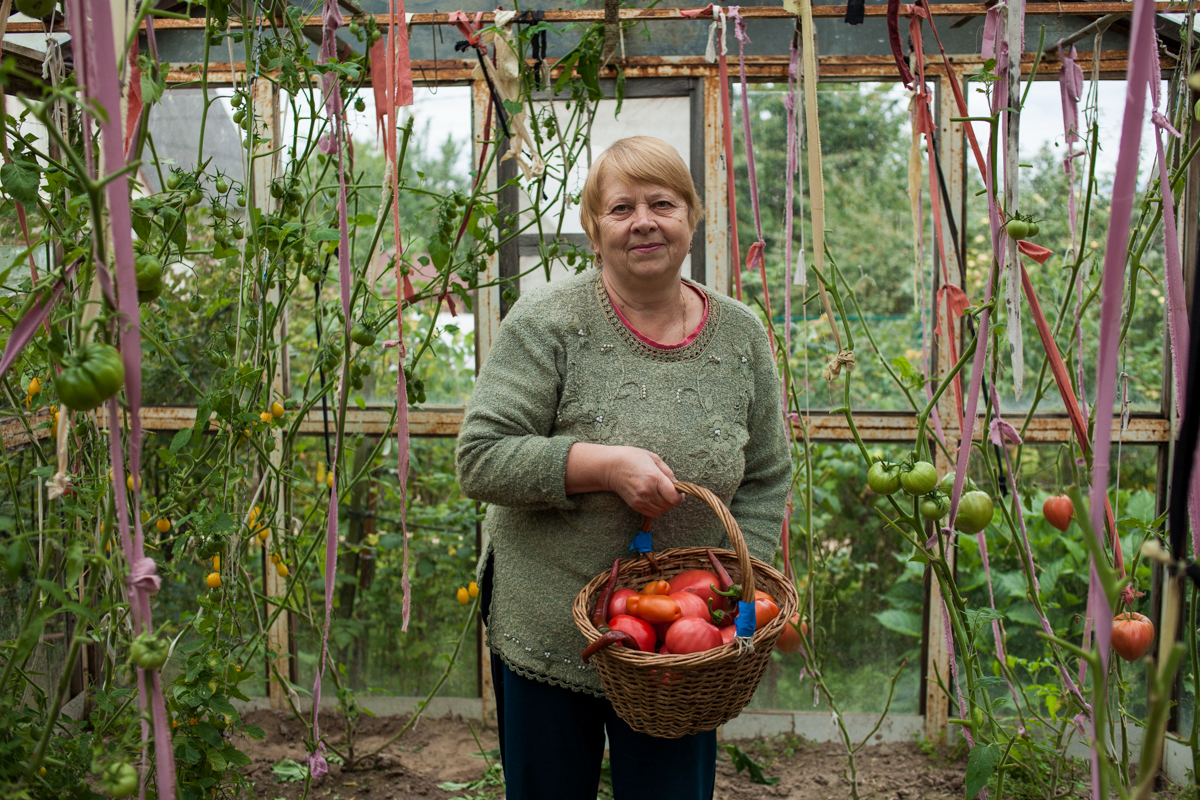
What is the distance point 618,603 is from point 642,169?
672 mm

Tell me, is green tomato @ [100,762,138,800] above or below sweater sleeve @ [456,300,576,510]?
below

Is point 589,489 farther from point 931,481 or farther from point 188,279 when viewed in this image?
point 188,279

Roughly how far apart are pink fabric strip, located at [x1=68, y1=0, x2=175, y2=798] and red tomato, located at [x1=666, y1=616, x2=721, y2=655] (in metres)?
0.62

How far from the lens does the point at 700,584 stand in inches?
48.4

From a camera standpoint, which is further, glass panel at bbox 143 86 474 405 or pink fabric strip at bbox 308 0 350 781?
glass panel at bbox 143 86 474 405

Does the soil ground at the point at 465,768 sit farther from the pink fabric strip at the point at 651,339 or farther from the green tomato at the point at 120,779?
the green tomato at the point at 120,779

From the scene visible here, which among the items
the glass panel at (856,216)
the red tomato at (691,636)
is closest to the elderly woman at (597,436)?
the red tomato at (691,636)

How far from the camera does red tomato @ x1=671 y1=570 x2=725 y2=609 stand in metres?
1.22

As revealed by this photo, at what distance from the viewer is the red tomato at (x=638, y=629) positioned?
1117 mm

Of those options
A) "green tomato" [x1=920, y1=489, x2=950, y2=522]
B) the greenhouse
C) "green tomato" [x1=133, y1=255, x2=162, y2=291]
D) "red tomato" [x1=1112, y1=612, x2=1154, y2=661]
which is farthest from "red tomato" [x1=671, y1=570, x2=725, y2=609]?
"green tomato" [x1=133, y1=255, x2=162, y2=291]

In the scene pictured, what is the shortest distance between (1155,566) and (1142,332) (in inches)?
24.4

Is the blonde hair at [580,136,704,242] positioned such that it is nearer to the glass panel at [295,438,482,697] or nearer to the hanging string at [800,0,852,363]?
the hanging string at [800,0,852,363]

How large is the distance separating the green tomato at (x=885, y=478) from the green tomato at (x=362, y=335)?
2.92 ft

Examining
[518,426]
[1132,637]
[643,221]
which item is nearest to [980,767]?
[1132,637]
